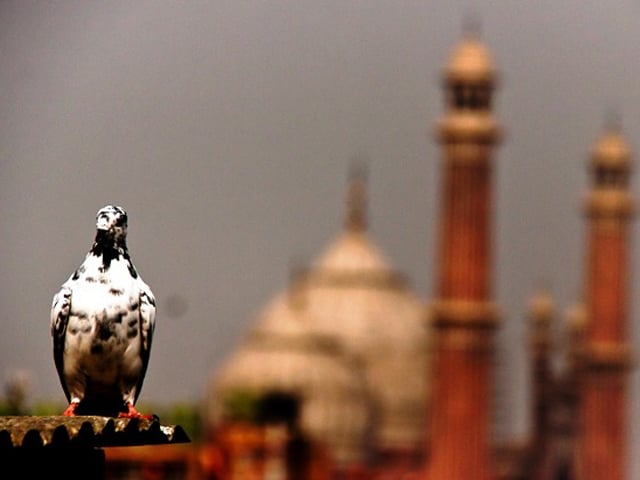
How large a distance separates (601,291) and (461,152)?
2037 cm

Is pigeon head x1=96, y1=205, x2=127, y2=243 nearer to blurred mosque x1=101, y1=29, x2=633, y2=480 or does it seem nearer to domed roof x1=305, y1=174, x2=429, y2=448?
blurred mosque x1=101, y1=29, x2=633, y2=480

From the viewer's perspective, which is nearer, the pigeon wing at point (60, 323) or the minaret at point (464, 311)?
the pigeon wing at point (60, 323)

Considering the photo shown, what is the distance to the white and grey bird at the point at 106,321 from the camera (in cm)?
1202

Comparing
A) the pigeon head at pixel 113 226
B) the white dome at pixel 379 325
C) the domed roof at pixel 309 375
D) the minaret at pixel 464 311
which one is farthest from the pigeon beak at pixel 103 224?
the white dome at pixel 379 325

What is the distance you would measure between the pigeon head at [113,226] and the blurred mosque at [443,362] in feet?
229

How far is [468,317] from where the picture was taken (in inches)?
4628

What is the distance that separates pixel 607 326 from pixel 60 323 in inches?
4967

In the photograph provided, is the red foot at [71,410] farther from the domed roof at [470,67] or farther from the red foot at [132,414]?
the domed roof at [470,67]

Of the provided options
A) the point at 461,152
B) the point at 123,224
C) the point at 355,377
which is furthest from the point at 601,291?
the point at 123,224

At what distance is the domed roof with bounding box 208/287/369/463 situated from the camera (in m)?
135

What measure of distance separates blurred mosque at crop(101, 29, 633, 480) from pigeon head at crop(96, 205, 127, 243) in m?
69.7

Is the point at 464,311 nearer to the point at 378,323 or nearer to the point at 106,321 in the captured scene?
the point at 378,323

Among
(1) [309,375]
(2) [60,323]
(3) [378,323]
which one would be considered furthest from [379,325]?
(2) [60,323]

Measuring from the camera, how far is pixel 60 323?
39.9ft
